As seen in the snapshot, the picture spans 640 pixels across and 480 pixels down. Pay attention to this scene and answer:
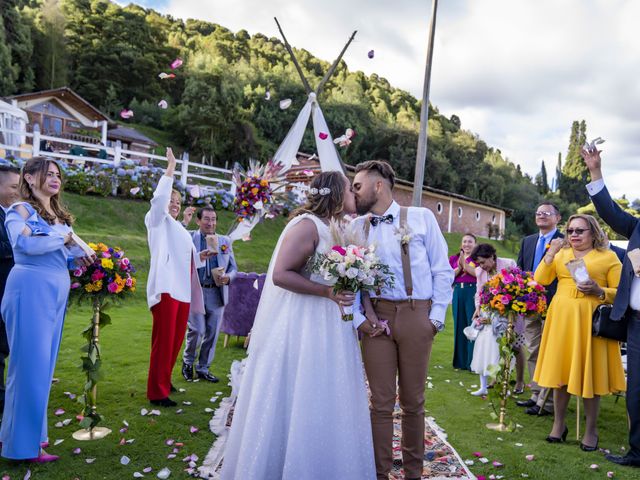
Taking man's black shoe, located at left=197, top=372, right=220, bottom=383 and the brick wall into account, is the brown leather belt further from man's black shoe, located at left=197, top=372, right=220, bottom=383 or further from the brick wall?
the brick wall

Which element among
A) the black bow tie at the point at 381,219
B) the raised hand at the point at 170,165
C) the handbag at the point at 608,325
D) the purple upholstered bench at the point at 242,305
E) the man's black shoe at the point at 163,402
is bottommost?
the man's black shoe at the point at 163,402

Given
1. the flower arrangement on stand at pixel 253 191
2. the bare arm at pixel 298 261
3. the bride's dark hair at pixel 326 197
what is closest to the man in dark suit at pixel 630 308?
the bride's dark hair at pixel 326 197

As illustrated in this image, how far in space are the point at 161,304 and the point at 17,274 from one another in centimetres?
159

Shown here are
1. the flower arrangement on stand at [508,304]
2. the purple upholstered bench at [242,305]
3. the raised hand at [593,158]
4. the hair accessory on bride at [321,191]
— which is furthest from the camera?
the purple upholstered bench at [242,305]

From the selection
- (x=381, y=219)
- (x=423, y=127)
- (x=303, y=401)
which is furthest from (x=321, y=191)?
(x=423, y=127)

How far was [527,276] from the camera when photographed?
207 inches

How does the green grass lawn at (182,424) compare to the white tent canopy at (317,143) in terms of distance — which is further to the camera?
the white tent canopy at (317,143)

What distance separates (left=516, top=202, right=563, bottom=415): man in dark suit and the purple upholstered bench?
13.3 feet

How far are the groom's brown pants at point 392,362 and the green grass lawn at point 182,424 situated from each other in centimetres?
107

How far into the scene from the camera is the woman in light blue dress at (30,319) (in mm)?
3648

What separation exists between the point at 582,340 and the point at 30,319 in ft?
15.2

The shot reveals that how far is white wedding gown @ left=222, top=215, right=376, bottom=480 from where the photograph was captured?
3.12 meters

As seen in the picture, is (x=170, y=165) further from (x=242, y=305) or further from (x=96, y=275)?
(x=242, y=305)

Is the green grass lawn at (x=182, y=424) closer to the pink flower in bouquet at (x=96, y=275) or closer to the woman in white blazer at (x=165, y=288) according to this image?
the woman in white blazer at (x=165, y=288)
